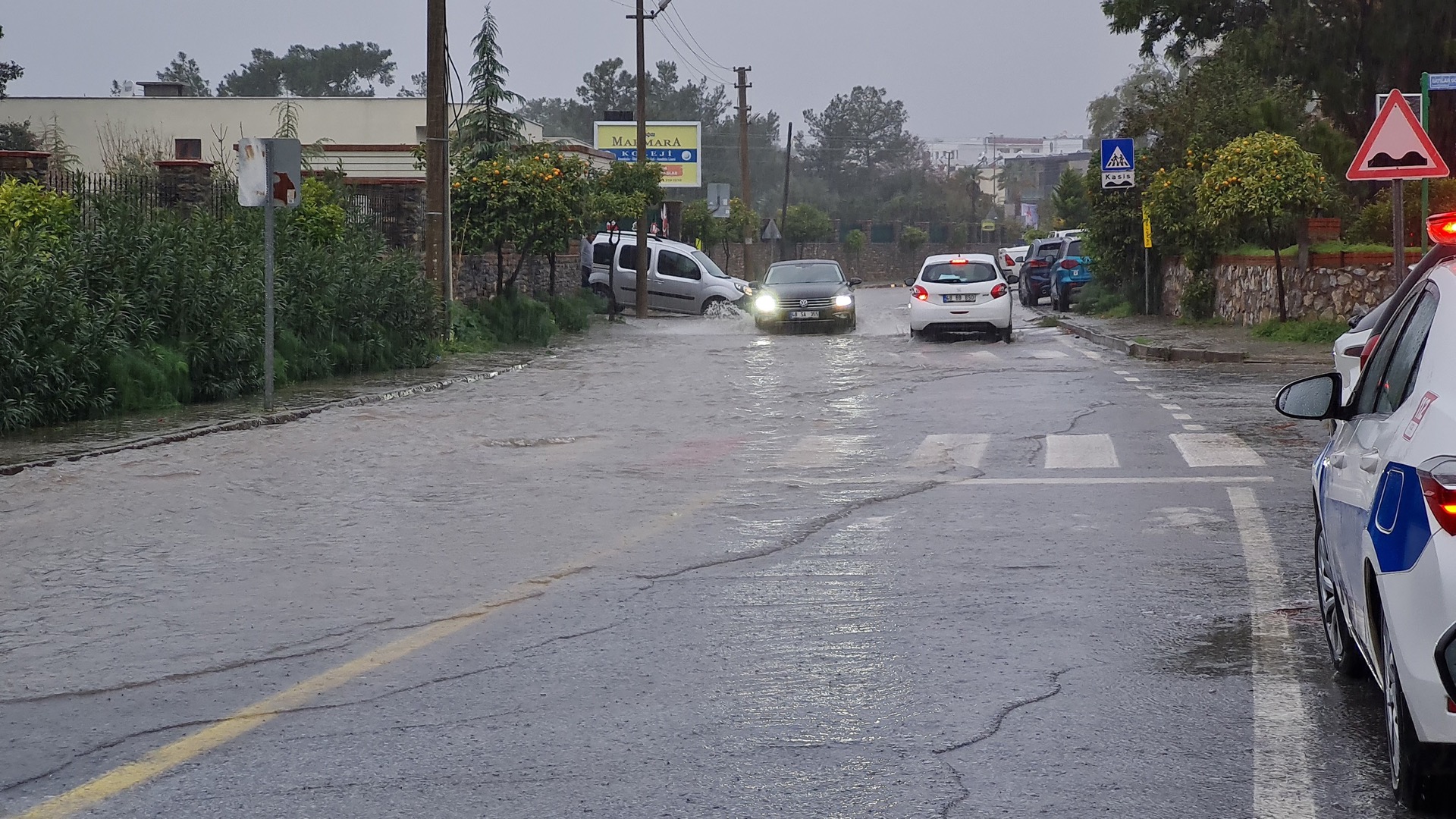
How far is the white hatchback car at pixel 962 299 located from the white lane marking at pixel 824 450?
14.1 metres

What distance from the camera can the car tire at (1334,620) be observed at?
19.0 feet

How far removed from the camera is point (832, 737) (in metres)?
5.34

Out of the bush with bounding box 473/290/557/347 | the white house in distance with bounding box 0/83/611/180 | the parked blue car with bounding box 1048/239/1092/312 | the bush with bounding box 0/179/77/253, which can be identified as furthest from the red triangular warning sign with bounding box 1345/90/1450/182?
the white house in distance with bounding box 0/83/611/180

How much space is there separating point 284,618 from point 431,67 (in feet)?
61.5

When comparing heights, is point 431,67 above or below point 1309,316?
above

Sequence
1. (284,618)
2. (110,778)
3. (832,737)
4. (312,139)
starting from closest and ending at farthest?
(110,778)
(832,737)
(284,618)
(312,139)

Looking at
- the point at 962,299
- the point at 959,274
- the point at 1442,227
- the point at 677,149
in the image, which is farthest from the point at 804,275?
the point at 677,149

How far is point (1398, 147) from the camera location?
15.8 meters

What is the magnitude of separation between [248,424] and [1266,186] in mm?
15307

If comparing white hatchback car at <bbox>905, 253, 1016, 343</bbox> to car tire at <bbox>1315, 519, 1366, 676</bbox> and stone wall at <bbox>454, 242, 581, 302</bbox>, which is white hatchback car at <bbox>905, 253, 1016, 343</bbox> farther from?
car tire at <bbox>1315, 519, 1366, 676</bbox>

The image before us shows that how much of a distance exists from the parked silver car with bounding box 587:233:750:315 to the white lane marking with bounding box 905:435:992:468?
28.2 metres

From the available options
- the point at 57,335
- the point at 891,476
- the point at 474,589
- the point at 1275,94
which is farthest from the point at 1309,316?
the point at 474,589

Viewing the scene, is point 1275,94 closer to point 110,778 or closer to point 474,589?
point 474,589

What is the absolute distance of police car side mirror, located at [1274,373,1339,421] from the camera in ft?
18.7
